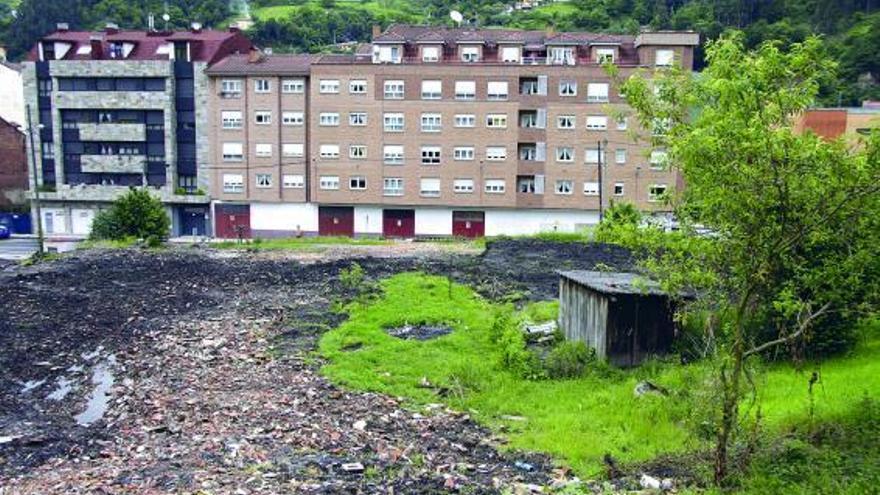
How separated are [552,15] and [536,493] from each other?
11924 centimetres

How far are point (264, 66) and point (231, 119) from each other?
16.1 feet

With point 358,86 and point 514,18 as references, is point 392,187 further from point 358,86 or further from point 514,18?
point 514,18

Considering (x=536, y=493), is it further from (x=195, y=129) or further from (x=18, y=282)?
(x=195, y=129)

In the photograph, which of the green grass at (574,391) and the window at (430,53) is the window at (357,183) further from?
the green grass at (574,391)

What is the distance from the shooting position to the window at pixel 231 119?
6109 centimetres

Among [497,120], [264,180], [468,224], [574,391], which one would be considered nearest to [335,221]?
[264,180]

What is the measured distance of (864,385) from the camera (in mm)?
15555

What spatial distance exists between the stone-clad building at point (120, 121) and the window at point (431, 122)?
1796 cm

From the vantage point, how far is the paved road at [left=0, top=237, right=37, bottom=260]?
177 ft

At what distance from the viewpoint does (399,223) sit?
60.7 m

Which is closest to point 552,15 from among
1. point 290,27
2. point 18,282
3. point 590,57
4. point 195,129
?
point 290,27

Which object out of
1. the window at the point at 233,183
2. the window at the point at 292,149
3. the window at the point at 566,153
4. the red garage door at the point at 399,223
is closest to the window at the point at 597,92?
the window at the point at 566,153

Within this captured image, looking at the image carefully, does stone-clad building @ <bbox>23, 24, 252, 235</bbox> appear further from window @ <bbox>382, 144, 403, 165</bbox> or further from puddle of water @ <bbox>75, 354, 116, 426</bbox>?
puddle of water @ <bbox>75, 354, 116, 426</bbox>

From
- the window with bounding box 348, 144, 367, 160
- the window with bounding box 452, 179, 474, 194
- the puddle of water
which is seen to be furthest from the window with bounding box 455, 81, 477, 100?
the puddle of water
